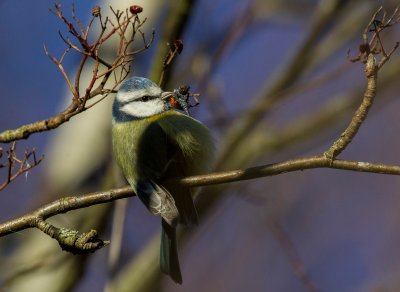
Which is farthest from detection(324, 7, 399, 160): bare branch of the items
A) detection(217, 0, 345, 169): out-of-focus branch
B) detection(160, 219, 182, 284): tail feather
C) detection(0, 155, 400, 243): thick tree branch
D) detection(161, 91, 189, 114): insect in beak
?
detection(217, 0, 345, 169): out-of-focus branch

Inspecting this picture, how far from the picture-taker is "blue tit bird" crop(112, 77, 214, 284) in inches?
96.5

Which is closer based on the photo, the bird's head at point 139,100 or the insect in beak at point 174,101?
the insect in beak at point 174,101

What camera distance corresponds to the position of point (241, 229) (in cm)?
572

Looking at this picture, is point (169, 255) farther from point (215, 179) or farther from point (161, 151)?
point (215, 179)

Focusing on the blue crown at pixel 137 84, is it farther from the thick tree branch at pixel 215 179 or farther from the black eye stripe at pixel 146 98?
the thick tree branch at pixel 215 179

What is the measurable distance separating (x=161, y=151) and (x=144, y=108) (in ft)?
1.03

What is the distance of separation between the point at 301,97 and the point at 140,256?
9.83ft

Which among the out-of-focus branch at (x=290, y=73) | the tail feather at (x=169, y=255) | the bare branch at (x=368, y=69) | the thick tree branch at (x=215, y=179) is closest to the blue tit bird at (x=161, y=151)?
the tail feather at (x=169, y=255)

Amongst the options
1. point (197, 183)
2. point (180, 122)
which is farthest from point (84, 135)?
point (197, 183)

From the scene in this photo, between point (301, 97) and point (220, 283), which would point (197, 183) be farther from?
point (301, 97)

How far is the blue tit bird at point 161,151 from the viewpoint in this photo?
8.04 ft

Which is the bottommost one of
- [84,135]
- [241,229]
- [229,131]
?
[241,229]

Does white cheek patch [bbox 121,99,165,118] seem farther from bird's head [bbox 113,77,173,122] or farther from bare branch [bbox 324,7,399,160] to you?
bare branch [bbox 324,7,399,160]

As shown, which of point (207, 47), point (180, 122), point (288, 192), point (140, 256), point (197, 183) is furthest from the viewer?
point (288, 192)
